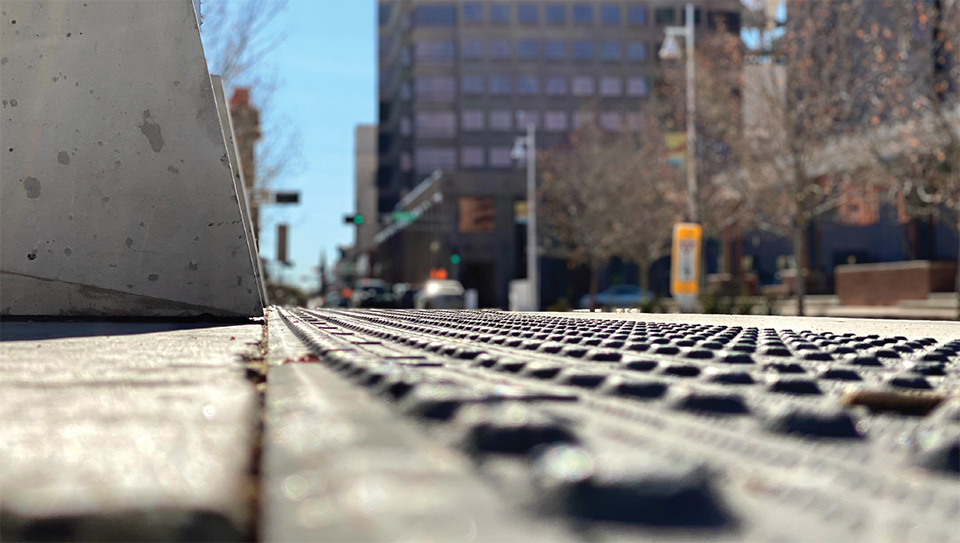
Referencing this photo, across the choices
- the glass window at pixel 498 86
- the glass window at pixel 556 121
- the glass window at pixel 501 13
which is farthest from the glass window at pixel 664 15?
the glass window at pixel 498 86

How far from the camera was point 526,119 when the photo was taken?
82.7 metres

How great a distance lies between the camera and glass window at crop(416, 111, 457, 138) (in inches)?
3332

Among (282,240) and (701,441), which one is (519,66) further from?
(701,441)

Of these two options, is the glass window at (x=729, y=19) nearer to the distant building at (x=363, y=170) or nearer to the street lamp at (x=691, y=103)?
the street lamp at (x=691, y=103)

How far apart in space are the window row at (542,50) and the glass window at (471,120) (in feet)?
17.1

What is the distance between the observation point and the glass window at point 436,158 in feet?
280

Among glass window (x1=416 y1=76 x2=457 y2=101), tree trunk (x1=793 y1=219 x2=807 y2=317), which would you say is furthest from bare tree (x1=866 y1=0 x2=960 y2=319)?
glass window (x1=416 y1=76 x2=457 y2=101)

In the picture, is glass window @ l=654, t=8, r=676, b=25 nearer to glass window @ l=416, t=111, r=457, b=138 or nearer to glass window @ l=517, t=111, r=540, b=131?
glass window @ l=517, t=111, r=540, b=131

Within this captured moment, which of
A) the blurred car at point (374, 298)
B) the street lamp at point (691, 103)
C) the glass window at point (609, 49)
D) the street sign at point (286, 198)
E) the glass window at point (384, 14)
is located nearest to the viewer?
the street lamp at point (691, 103)

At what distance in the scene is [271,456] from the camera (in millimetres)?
812

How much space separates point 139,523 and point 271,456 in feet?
0.67

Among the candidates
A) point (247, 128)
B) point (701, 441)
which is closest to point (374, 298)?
point (247, 128)

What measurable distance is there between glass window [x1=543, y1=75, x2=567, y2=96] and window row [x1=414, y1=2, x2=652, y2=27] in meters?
5.15

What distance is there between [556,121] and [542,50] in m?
6.98
